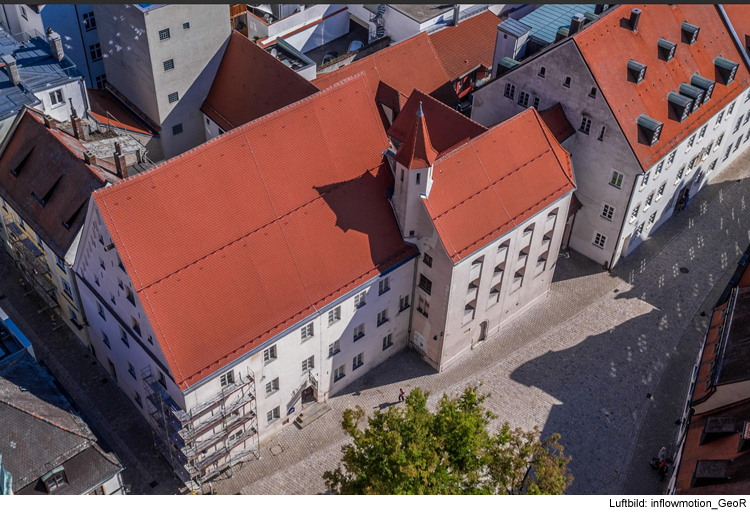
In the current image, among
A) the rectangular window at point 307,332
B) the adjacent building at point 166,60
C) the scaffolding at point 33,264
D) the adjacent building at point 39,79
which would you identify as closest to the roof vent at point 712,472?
the rectangular window at point 307,332

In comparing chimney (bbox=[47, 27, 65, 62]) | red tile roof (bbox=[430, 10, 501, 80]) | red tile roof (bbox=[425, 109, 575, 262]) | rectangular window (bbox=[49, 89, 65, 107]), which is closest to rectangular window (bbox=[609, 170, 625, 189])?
red tile roof (bbox=[425, 109, 575, 262])

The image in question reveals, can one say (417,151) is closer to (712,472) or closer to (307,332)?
(307,332)

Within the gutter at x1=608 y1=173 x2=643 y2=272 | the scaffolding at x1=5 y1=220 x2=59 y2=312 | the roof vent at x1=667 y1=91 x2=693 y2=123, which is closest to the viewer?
the scaffolding at x1=5 y1=220 x2=59 y2=312

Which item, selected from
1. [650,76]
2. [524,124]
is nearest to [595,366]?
[524,124]

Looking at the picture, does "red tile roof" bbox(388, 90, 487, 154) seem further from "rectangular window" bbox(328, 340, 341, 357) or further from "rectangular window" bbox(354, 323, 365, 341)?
"rectangular window" bbox(328, 340, 341, 357)

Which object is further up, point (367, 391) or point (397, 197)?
point (397, 197)

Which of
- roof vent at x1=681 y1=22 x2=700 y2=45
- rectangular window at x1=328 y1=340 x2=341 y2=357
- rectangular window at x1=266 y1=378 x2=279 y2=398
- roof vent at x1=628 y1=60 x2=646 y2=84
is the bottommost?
rectangular window at x1=266 y1=378 x2=279 y2=398

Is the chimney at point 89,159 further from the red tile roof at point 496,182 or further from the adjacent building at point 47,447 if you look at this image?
the red tile roof at point 496,182

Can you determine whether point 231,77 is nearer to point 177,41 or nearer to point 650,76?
point 177,41
